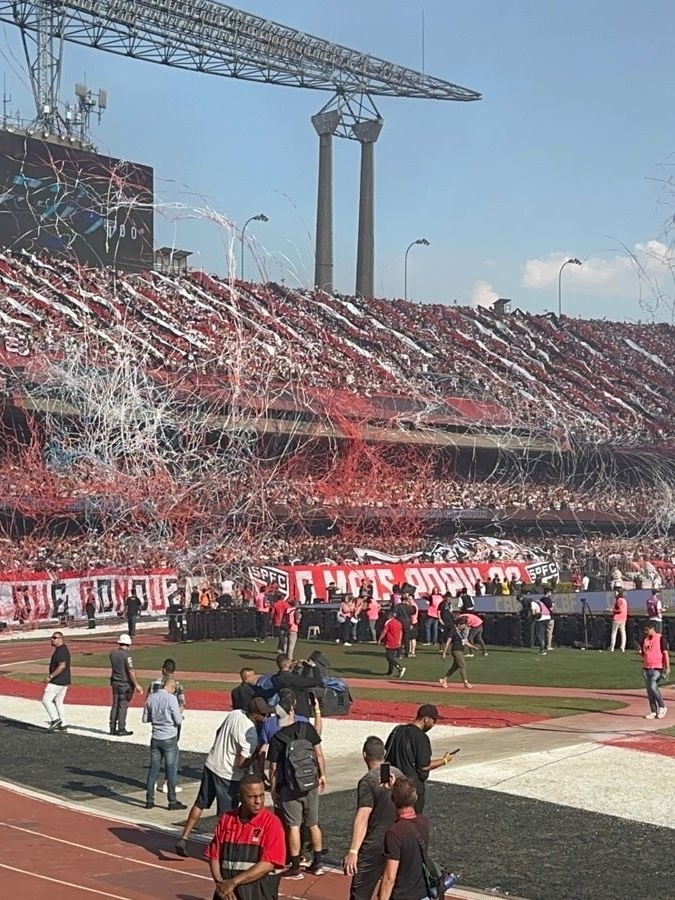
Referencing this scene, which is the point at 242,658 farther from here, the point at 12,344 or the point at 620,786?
the point at 12,344

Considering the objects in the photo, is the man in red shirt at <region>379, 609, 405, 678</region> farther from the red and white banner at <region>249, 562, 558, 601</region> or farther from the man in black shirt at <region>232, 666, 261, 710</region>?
the man in black shirt at <region>232, 666, 261, 710</region>

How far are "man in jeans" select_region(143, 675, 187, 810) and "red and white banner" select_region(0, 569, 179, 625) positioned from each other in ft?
93.0

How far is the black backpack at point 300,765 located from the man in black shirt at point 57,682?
992 cm

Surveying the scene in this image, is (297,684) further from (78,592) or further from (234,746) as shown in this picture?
(78,592)

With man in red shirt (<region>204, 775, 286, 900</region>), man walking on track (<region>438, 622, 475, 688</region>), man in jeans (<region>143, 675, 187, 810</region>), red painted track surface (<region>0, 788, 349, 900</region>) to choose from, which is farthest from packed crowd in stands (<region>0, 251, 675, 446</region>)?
man in red shirt (<region>204, 775, 286, 900</region>)

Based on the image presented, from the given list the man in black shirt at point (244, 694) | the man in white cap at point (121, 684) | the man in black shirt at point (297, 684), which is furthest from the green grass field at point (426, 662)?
the man in black shirt at point (244, 694)

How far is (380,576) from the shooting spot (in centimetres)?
4844

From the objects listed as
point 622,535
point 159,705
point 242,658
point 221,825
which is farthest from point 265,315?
point 221,825

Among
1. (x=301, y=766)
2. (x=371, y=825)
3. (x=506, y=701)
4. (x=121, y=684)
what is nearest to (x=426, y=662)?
(x=506, y=701)

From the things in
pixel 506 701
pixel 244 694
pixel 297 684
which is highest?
pixel 297 684

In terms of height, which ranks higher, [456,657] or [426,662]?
[456,657]

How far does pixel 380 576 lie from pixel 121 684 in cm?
2627

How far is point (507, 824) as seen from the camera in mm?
15328

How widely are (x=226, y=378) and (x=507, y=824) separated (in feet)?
140
